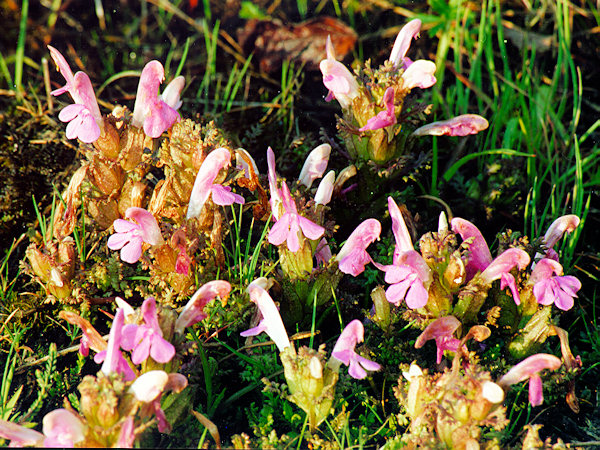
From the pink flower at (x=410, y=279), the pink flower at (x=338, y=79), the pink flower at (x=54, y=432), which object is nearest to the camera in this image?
the pink flower at (x=54, y=432)

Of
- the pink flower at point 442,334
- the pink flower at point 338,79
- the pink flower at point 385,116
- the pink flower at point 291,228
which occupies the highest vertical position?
the pink flower at point 338,79

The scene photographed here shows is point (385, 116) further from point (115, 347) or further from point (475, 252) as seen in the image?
point (115, 347)

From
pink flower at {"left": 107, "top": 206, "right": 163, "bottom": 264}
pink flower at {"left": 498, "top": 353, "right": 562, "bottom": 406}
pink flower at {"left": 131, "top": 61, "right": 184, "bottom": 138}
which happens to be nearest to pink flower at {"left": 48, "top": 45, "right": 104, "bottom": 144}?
pink flower at {"left": 131, "top": 61, "right": 184, "bottom": 138}

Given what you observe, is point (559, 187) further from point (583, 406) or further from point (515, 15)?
point (515, 15)

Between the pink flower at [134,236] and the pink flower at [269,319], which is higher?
the pink flower at [134,236]

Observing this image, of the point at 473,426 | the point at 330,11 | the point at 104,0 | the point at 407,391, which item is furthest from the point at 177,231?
the point at 104,0

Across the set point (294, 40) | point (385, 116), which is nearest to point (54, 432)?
point (385, 116)

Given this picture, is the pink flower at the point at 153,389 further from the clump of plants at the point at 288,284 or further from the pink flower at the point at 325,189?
the pink flower at the point at 325,189

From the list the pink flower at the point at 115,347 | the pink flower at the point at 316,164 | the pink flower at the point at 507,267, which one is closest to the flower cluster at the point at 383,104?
the pink flower at the point at 316,164

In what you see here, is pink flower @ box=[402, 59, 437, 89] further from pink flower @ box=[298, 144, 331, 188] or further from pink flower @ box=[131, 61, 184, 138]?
pink flower @ box=[131, 61, 184, 138]
